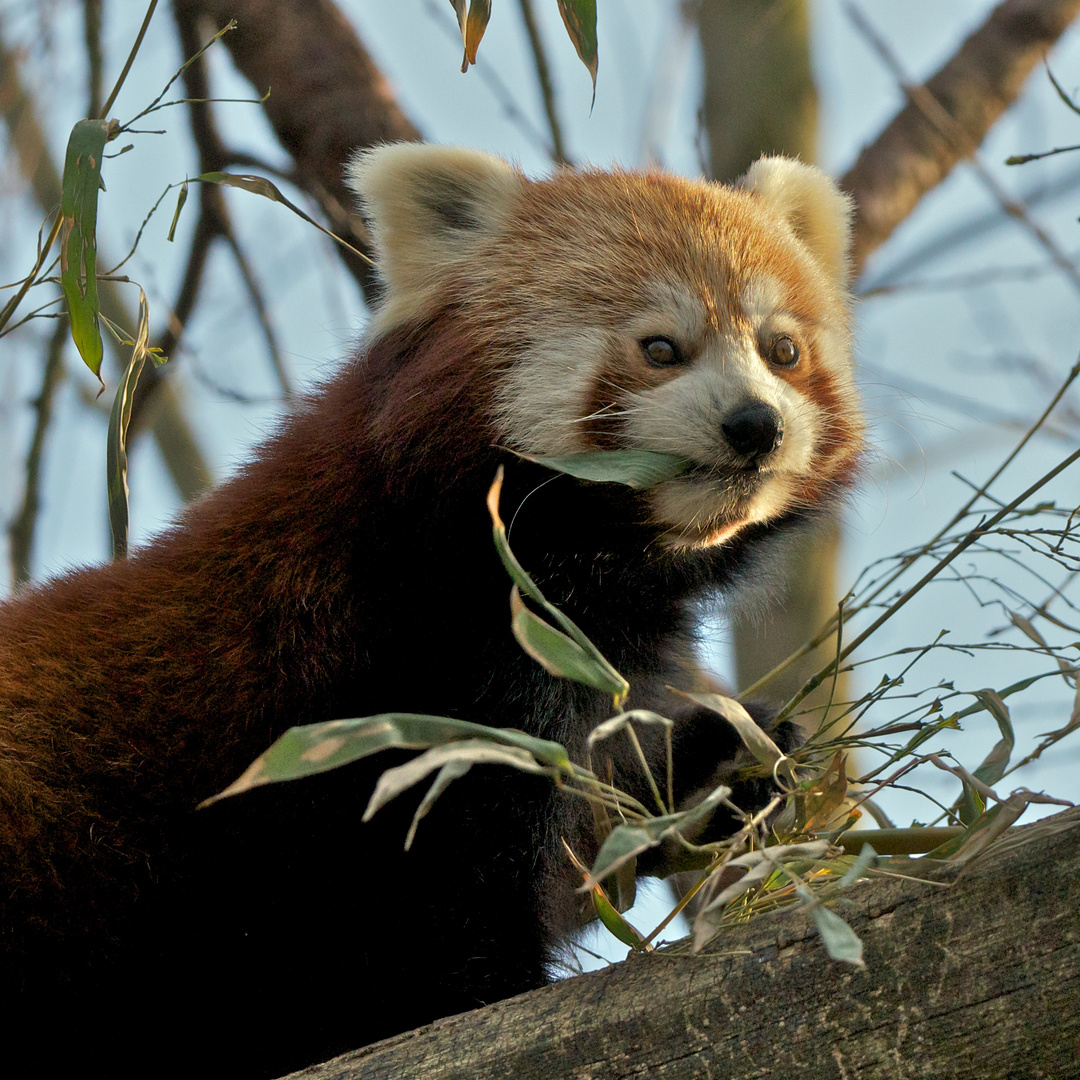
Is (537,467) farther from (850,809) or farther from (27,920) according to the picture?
(27,920)

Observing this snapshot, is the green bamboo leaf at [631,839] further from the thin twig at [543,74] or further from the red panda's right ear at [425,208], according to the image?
the thin twig at [543,74]

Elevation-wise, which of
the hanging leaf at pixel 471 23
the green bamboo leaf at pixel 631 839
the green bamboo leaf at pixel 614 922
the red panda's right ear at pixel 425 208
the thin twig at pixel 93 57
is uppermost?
the thin twig at pixel 93 57

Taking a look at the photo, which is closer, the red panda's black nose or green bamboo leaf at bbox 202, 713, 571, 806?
green bamboo leaf at bbox 202, 713, 571, 806

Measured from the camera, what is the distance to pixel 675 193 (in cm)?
321

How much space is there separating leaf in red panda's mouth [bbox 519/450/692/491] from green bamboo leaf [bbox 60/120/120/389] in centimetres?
97

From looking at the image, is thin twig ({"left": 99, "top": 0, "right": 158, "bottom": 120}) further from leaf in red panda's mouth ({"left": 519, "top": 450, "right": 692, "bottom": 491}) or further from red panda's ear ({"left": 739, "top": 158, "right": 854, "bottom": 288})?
red panda's ear ({"left": 739, "top": 158, "right": 854, "bottom": 288})

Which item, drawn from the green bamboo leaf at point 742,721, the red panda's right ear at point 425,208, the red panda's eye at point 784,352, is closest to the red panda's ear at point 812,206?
the red panda's eye at point 784,352

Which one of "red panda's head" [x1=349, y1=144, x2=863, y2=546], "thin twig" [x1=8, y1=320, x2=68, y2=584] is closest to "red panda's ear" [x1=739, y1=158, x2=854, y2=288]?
"red panda's head" [x1=349, y1=144, x2=863, y2=546]

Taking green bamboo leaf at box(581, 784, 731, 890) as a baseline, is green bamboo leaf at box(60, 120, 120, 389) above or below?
above

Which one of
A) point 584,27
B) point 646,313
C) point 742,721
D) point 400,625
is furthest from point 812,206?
point 742,721

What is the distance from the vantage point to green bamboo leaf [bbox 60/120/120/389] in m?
2.38

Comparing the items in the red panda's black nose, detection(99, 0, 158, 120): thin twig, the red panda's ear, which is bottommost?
the red panda's black nose

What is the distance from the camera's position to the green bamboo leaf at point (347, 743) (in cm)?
147

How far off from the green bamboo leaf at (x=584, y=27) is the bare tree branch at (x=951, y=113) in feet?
9.21
